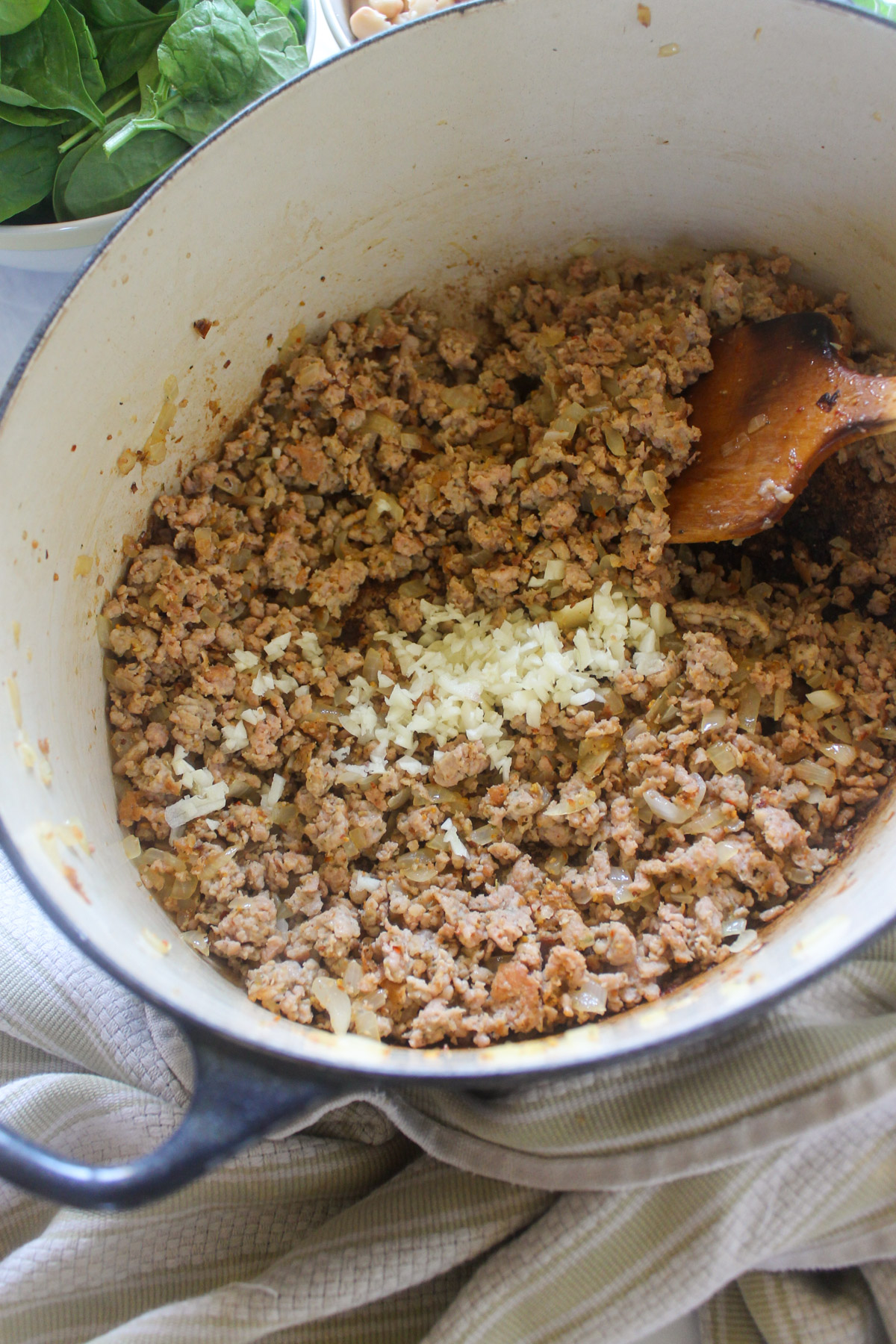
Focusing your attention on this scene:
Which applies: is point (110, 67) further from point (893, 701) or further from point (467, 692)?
point (893, 701)

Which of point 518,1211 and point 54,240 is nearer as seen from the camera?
point 518,1211

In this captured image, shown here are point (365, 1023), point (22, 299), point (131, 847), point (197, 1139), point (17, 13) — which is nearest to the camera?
point (197, 1139)

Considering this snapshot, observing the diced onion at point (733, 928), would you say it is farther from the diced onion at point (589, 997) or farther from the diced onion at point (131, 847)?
the diced onion at point (131, 847)

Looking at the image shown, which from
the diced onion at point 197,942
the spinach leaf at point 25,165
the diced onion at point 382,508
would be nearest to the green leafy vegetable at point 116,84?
the spinach leaf at point 25,165

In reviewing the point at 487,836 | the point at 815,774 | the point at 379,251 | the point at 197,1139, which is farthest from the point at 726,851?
the point at 379,251

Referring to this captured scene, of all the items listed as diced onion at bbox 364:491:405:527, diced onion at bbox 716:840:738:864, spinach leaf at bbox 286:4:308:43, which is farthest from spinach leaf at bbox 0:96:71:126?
diced onion at bbox 716:840:738:864

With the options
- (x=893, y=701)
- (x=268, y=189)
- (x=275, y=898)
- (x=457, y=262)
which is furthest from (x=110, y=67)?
(x=893, y=701)

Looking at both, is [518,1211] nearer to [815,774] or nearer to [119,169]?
[815,774]
